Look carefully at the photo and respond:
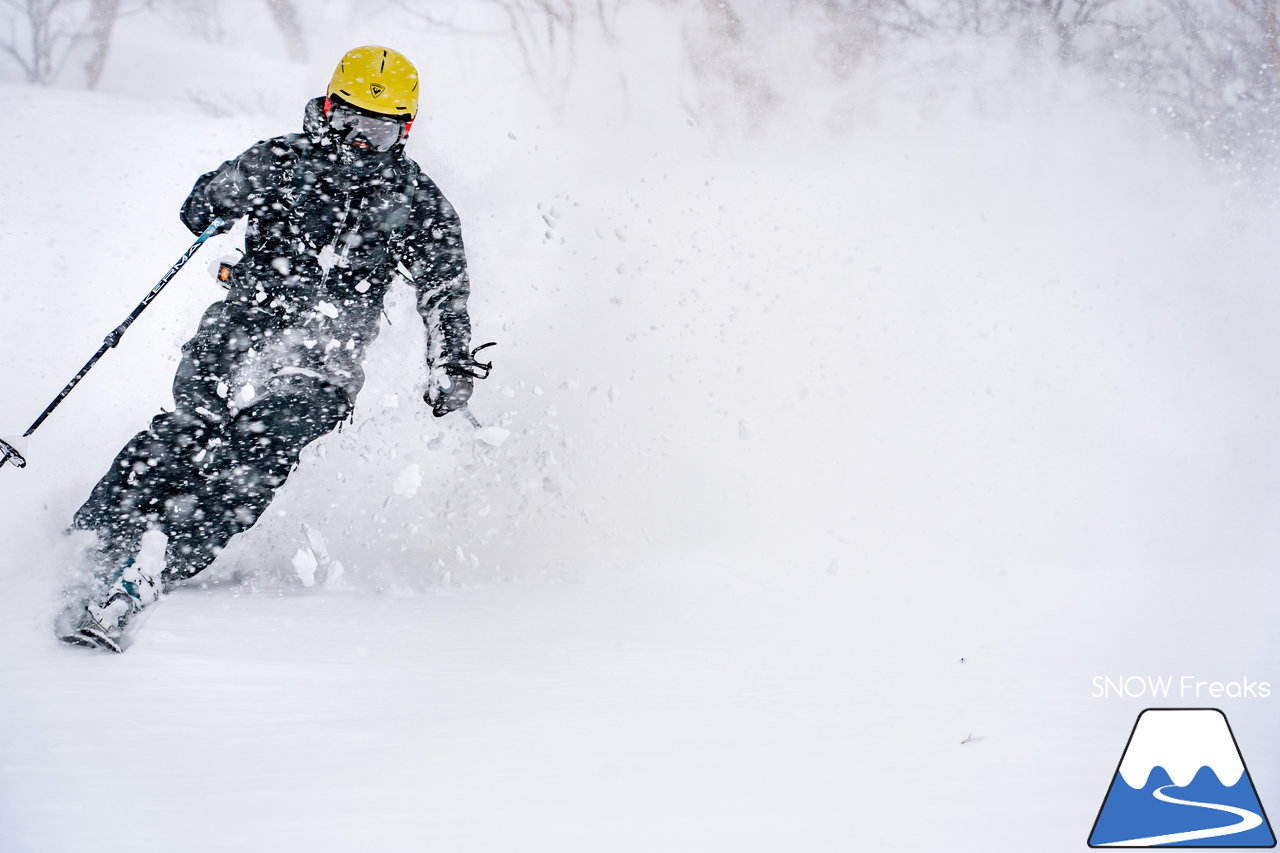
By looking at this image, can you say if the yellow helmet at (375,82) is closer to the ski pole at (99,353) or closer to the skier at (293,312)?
the skier at (293,312)

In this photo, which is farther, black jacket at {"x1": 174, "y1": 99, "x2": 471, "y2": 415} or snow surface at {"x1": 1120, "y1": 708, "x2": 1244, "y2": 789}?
black jacket at {"x1": 174, "y1": 99, "x2": 471, "y2": 415}

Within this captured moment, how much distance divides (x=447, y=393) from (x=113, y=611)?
1.19 metres

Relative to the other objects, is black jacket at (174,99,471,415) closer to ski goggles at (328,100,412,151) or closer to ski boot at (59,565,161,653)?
ski goggles at (328,100,412,151)

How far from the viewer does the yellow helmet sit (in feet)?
8.90

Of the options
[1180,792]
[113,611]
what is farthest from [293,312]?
[1180,792]

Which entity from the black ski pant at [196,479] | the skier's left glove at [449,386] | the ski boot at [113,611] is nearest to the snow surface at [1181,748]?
the skier's left glove at [449,386]

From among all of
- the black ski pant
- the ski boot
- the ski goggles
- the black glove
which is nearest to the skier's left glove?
the black glove

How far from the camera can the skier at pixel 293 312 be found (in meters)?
2.60

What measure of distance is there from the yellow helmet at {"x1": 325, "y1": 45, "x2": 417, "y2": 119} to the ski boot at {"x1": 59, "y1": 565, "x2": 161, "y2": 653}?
5.24ft

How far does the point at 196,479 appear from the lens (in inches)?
104

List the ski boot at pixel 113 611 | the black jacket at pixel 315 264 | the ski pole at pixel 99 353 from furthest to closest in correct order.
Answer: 1. the black jacket at pixel 315 264
2. the ski pole at pixel 99 353
3. the ski boot at pixel 113 611

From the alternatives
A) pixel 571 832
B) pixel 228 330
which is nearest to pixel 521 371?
pixel 228 330

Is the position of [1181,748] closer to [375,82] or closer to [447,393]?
[447,393]

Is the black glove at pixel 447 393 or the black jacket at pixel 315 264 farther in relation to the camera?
the black glove at pixel 447 393
